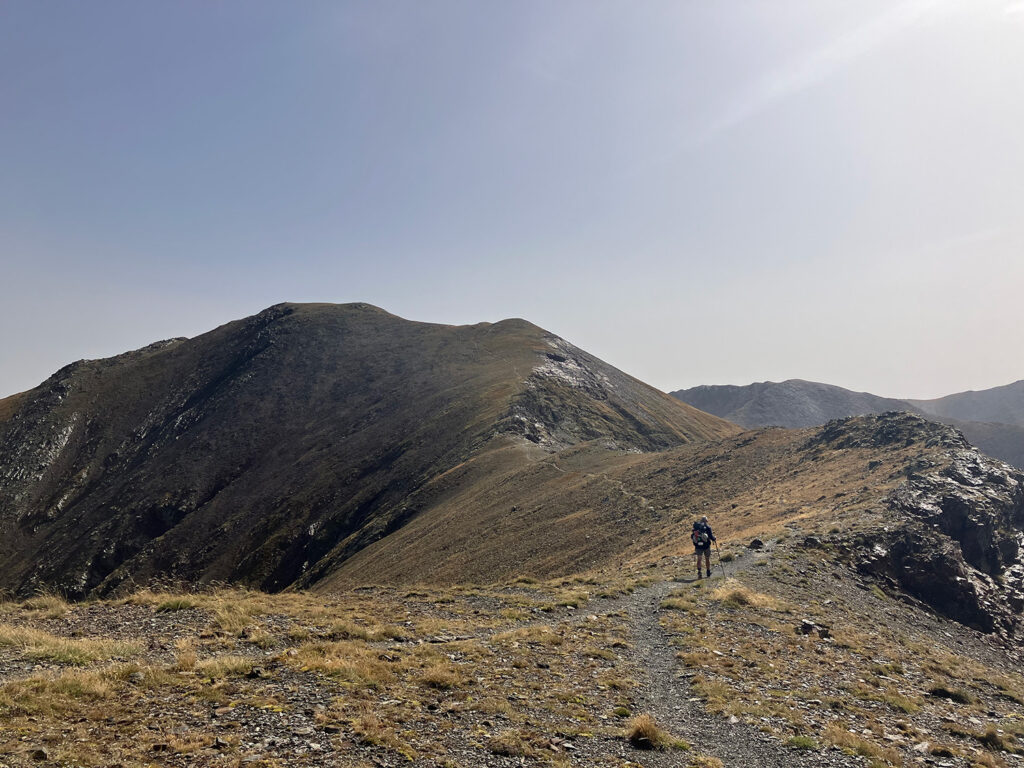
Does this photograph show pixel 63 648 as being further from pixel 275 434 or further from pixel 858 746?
pixel 275 434

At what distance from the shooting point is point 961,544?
1199 inches

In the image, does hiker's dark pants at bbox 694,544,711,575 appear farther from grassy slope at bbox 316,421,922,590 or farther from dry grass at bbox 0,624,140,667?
dry grass at bbox 0,624,140,667

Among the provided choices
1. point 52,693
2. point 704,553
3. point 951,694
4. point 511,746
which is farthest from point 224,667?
point 704,553

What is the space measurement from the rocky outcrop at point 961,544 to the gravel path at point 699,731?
16.7 meters

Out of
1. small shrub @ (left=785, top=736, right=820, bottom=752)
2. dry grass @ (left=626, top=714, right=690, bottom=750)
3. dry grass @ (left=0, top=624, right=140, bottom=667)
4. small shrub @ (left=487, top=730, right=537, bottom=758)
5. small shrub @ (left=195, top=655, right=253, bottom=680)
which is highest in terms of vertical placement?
dry grass @ (left=0, top=624, right=140, bottom=667)

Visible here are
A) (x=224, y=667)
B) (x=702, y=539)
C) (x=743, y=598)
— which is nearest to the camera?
(x=224, y=667)

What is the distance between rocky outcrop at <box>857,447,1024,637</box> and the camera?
84.8ft

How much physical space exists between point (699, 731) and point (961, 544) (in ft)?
91.4

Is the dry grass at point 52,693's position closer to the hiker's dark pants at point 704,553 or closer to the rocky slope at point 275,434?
the hiker's dark pants at point 704,553

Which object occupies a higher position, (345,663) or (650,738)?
(345,663)

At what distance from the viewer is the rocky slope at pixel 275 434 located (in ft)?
248

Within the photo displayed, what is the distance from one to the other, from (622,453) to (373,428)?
48507 mm

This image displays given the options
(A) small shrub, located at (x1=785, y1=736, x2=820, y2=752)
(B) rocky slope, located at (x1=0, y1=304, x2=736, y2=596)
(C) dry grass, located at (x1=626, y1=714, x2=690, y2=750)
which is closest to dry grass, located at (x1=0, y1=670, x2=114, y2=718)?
(C) dry grass, located at (x1=626, y1=714, x2=690, y2=750)

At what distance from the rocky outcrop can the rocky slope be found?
1519 inches
